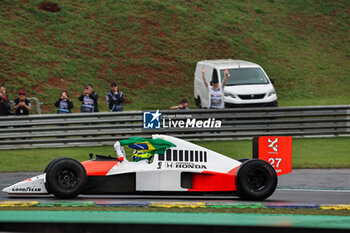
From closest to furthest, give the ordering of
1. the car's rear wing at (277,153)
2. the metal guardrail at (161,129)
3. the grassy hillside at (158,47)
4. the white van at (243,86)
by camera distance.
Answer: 1. the car's rear wing at (277,153)
2. the metal guardrail at (161,129)
3. the white van at (243,86)
4. the grassy hillside at (158,47)

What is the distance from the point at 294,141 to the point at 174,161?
9615 mm

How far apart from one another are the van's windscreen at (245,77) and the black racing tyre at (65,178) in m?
12.5

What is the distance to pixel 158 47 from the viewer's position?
34344 millimetres

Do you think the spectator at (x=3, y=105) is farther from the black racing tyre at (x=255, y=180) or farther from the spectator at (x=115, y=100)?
the black racing tyre at (x=255, y=180)

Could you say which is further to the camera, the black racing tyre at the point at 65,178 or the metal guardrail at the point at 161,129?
the metal guardrail at the point at 161,129

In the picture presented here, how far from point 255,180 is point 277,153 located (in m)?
0.66

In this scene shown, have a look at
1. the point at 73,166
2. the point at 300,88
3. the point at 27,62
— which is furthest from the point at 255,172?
the point at 300,88

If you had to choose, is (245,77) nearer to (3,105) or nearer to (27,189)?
(3,105)

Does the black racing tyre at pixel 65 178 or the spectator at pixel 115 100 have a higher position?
the spectator at pixel 115 100

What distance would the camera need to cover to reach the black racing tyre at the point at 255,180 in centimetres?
967

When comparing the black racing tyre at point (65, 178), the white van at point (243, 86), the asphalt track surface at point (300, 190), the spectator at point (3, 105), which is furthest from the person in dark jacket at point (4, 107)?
the black racing tyre at point (65, 178)

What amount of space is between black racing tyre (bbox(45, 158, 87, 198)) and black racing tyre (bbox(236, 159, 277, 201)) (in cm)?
245

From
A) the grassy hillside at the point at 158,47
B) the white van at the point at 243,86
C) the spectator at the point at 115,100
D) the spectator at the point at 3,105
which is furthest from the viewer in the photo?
the grassy hillside at the point at 158,47

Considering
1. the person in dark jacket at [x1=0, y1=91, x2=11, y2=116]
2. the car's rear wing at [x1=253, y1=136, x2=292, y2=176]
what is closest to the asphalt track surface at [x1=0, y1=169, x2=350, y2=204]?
the car's rear wing at [x1=253, y1=136, x2=292, y2=176]
